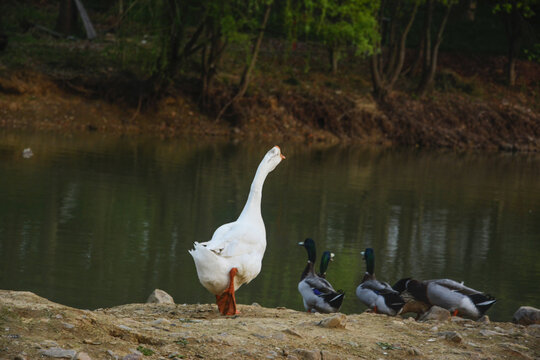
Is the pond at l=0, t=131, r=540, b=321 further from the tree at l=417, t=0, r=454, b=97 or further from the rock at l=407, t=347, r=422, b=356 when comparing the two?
the tree at l=417, t=0, r=454, b=97

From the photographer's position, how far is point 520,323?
353 inches

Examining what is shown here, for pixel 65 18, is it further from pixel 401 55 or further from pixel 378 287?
pixel 378 287

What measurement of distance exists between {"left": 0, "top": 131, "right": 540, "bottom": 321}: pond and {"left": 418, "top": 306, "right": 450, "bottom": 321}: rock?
176 centimetres

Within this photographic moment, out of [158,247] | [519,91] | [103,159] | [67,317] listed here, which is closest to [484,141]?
[519,91]

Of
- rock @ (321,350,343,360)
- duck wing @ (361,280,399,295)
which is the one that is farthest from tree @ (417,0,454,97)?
rock @ (321,350,343,360)

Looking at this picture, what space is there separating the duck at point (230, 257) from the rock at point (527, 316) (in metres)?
3.34

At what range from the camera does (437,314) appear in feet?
28.2

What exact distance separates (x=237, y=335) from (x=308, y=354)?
0.63 metres

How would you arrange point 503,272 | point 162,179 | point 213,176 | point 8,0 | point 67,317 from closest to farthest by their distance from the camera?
point 67,317
point 503,272
point 162,179
point 213,176
point 8,0

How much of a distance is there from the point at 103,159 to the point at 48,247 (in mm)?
10879

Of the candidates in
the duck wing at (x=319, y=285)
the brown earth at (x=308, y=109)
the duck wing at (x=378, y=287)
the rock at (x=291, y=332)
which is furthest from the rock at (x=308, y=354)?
the brown earth at (x=308, y=109)

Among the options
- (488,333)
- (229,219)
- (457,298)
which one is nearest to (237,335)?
(488,333)

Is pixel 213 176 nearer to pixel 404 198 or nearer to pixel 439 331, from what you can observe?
pixel 404 198

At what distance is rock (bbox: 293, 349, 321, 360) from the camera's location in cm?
603
